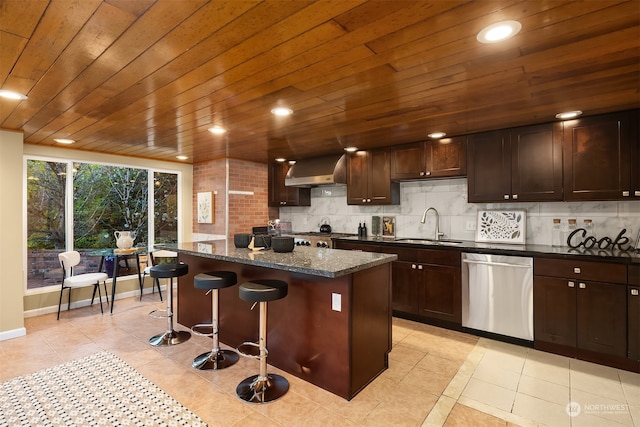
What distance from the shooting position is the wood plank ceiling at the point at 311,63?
1440mm

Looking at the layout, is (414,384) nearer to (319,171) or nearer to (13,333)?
(319,171)

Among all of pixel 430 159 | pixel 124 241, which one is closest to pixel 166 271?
pixel 124 241

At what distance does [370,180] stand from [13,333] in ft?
14.7

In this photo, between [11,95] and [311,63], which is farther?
[11,95]

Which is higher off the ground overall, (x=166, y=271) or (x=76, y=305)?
(x=166, y=271)

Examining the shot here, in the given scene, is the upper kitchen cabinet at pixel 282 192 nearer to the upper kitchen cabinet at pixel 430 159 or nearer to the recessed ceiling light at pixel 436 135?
the upper kitchen cabinet at pixel 430 159

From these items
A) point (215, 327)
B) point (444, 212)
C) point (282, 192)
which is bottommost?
point (215, 327)

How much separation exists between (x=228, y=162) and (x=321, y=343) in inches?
143

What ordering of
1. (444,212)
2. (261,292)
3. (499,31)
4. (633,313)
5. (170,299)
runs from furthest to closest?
1. (444,212)
2. (170,299)
3. (633,313)
4. (261,292)
5. (499,31)

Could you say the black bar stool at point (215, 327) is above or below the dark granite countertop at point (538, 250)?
below

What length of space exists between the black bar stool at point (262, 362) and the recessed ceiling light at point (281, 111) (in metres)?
1.47

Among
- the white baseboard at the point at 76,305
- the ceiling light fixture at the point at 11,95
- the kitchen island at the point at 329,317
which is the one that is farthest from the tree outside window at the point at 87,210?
the kitchen island at the point at 329,317

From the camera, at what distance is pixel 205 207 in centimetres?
555

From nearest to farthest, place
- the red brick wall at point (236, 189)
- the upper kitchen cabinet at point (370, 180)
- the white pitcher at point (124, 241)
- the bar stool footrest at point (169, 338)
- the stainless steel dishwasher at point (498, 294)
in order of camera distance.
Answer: the stainless steel dishwasher at point (498, 294) < the bar stool footrest at point (169, 338) < the upper kitchen cabinet at point (370, 180) < the white pitcher at point (124, 241) < the red brick wall at point (236, 189)
